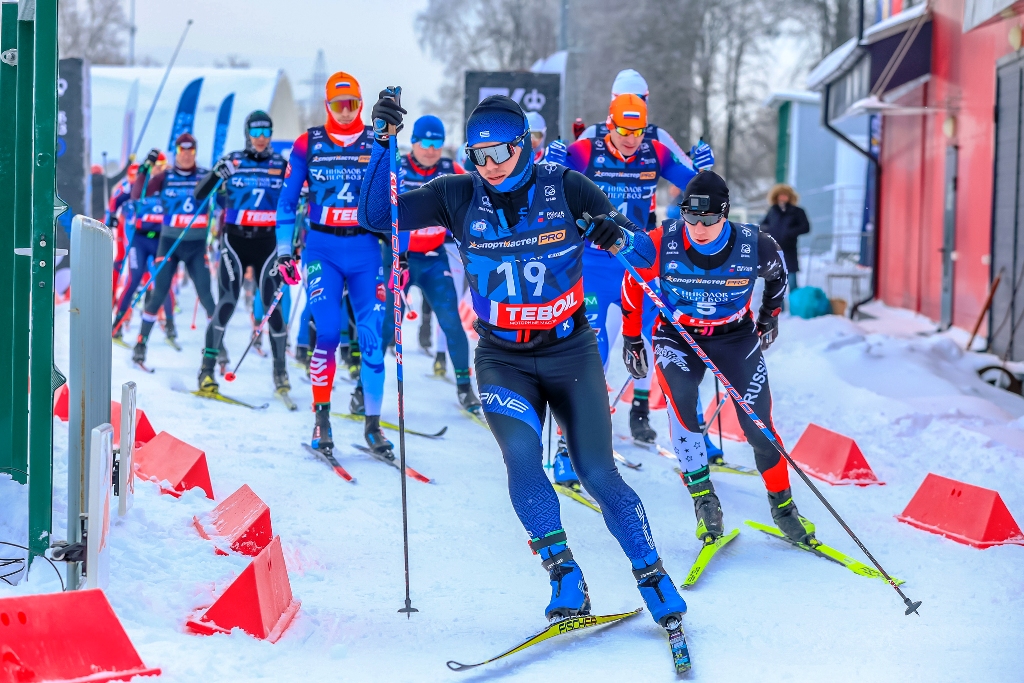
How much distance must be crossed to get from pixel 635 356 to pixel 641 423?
2.19 metres

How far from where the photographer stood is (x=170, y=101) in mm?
23844

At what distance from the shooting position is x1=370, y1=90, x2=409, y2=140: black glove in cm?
400

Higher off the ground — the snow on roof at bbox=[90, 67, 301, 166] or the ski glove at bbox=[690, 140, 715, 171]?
the snow on roof at bbox=[90, 67, 301, 166]

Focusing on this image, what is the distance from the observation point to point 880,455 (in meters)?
6.88

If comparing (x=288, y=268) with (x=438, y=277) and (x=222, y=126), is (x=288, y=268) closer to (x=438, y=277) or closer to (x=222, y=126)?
(x=438, y=277)

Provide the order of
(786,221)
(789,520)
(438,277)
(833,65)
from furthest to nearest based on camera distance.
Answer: (833,65) < (786,221) < (438,277) < (789,520)

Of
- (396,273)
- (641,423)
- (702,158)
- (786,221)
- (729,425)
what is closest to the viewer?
(396,273)

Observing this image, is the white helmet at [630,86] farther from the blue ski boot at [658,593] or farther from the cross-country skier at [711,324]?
the blue ski boot at [658,593]

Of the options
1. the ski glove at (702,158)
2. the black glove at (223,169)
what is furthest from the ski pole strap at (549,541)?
the black glove at (223,169)

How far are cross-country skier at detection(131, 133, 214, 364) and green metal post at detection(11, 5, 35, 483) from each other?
487cm

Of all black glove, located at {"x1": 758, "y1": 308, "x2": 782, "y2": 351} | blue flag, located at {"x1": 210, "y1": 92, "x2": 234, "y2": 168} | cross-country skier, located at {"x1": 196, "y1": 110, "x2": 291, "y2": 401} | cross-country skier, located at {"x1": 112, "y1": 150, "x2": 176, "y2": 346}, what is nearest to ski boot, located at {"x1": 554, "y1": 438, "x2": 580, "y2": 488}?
black glove, located at {"x1": 758, "y1": 308, "x2": 782, "y2": 351}

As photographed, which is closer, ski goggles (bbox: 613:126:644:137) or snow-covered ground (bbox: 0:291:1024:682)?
snow-covered ground (bbox: 0:291:1024:682)

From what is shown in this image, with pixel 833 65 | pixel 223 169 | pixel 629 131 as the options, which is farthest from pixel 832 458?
pixel 833 65

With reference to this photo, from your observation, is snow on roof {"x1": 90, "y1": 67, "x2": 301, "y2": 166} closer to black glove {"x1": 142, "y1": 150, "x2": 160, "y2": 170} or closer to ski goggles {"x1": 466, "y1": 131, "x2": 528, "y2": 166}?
black glove {"x1": 142, "y1": 150, "x2": 160, "y2": 170}
